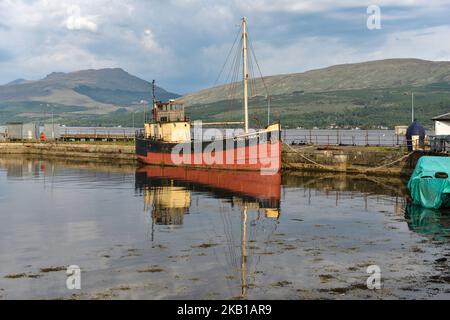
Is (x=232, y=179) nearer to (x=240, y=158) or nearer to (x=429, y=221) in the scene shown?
(x=240, y=158)

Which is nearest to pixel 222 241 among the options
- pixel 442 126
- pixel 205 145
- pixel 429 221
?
pixel 429 221

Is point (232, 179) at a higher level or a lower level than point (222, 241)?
higher

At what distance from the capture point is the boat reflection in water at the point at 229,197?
22.4 m

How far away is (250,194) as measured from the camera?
38.4 meters

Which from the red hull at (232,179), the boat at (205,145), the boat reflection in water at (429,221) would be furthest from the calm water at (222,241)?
the boat at (205,145)

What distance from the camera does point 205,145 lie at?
54.5 meters

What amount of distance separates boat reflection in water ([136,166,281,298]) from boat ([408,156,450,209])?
892cm

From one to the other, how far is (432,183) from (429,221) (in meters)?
3.94

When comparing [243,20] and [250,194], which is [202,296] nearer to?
[250,194]

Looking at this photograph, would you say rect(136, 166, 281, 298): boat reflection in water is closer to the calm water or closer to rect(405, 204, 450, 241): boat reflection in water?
the calm water

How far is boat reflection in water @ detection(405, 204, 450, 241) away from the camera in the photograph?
24419mm

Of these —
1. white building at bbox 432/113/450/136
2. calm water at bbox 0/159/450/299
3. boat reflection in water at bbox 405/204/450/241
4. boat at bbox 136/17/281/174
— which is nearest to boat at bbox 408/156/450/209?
boat reflection in water at bbox 405/204/450/241

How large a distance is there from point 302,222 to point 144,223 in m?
8.62

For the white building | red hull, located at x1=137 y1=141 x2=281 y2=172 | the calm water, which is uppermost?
the white building
